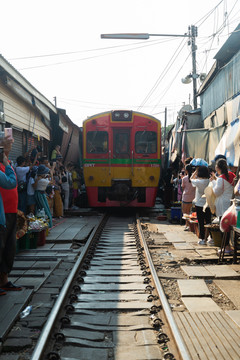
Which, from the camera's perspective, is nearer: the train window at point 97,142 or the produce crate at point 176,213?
the produce crate at point 176,213

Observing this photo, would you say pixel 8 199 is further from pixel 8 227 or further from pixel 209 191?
pixel 209 191

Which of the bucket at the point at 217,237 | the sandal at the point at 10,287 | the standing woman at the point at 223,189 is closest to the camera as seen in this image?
the sandal at the point at 10,287

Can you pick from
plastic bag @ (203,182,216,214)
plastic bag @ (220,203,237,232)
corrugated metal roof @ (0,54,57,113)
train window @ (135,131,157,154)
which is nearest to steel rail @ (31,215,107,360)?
plastic bag @ (220,203,237,232)

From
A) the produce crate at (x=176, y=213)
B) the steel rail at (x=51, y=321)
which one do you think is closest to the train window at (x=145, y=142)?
the produce crate at (x=176, y=213)

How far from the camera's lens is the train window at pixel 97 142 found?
13.5 metres

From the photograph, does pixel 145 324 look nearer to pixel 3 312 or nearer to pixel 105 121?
pixel 3 312

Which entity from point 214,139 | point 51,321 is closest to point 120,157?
point 214,139

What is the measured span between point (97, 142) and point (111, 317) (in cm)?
948

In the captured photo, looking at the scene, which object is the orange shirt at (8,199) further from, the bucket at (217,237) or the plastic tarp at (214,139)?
the plastic tarp at (214,139)

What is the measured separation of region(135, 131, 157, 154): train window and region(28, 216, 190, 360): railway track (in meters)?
6.60

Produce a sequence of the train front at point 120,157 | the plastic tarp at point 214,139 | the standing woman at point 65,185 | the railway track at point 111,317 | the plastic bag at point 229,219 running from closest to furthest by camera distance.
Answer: the railway track at point 111,317
the plastic bag at point 229,219
the plastic tarp at point 214,139
the train front at point 120,157
the standing woman at point 65,185

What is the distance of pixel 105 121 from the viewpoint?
44.3ft

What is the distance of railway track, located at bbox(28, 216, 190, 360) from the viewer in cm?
360

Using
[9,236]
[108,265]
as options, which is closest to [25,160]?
[108,265]
